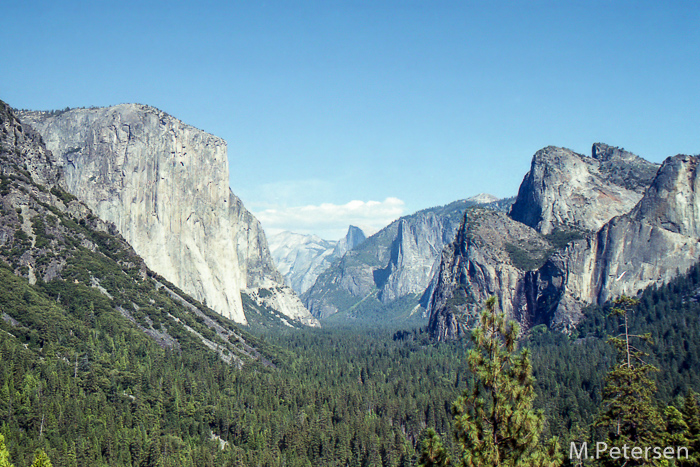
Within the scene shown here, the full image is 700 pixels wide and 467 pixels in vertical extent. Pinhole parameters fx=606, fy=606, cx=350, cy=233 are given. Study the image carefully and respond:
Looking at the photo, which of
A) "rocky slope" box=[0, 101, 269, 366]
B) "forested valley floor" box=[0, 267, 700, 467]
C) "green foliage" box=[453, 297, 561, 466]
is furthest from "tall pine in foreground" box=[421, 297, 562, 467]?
"rocky slope" box=[0, 101, 269, 366]

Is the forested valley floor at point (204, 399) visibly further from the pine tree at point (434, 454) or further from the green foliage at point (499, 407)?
the green foliage at point (499, 407)

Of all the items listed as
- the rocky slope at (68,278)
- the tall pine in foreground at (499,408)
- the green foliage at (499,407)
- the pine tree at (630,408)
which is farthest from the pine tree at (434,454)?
the rocky slope at (68,278)

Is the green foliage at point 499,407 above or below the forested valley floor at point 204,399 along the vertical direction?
above

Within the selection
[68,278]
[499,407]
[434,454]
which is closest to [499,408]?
[499,407]

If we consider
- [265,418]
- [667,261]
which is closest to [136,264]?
[265,418]

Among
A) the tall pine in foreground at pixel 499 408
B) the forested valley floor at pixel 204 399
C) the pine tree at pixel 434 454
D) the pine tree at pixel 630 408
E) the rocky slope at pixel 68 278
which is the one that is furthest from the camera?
the rocky slope at pixel 68 278

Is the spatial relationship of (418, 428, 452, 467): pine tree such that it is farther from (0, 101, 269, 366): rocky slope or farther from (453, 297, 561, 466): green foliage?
(0, 101, 269, 366): rocky slope

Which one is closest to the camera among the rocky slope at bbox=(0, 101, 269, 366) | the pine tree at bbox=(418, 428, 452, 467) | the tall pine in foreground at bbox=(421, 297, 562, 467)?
the tall pine in foreground at bbox=(421, 297, 562, 467)

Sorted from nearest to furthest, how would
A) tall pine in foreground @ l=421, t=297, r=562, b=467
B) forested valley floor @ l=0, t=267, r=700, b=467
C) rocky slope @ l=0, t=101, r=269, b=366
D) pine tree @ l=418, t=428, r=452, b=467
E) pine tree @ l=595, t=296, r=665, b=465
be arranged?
tall pine in foreground @ l=421, t=297, r=562, b=467 < pine tree @ l=418, t=428, r=452, b=467 < pine tree @ l=595, t=296, r=665, b=465 < forested valley floor @ l=0, t=267, r=700, b=467 < rocky slope @ l=0, t=101, r=269, b=366
